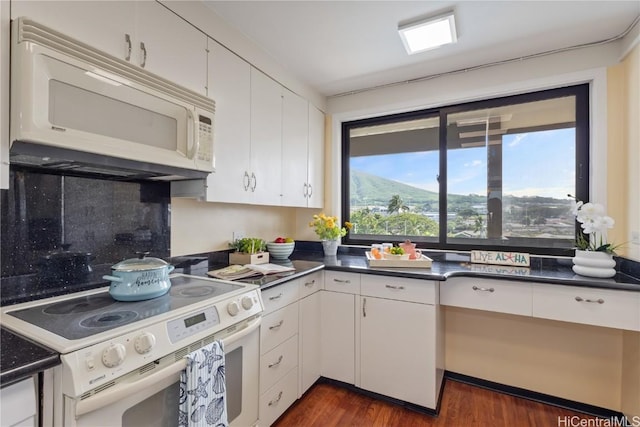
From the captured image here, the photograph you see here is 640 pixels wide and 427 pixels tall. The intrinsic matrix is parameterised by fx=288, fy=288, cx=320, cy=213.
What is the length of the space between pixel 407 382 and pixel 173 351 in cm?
151

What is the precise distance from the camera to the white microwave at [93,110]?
2.99 ft

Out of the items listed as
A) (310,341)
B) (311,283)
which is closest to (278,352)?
(310,341)

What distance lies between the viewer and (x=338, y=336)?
2.08 metres

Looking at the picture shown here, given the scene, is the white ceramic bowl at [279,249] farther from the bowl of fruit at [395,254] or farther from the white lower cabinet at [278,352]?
the bowl of fruit at [395,254]

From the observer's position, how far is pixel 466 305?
186cm

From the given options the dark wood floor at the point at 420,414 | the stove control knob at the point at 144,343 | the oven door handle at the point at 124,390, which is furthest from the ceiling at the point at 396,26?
the dark wood floor at the point at 420,414

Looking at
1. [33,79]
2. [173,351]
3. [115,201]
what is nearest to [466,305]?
[173,351]

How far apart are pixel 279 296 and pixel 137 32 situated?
58.1 inches

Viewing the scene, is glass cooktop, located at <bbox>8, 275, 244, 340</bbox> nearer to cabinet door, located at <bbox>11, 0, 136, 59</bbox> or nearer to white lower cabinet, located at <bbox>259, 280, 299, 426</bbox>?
white lower cabinet, located at <bbox>259, 280, 299, 426</bbox>

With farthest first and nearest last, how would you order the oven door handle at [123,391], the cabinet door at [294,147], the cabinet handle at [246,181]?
the cabinet door at [294,147] → the cabinet handle at [246,181] → the oven door handle at [123,391]

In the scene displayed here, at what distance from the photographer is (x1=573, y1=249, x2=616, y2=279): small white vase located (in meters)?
1.65

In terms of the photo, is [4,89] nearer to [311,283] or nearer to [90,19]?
[90,19]

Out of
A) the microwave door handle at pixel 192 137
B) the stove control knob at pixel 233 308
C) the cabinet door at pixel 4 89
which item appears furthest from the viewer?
the microwave door handle at pixel 192 137

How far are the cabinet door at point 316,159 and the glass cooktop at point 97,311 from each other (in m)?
1.43
